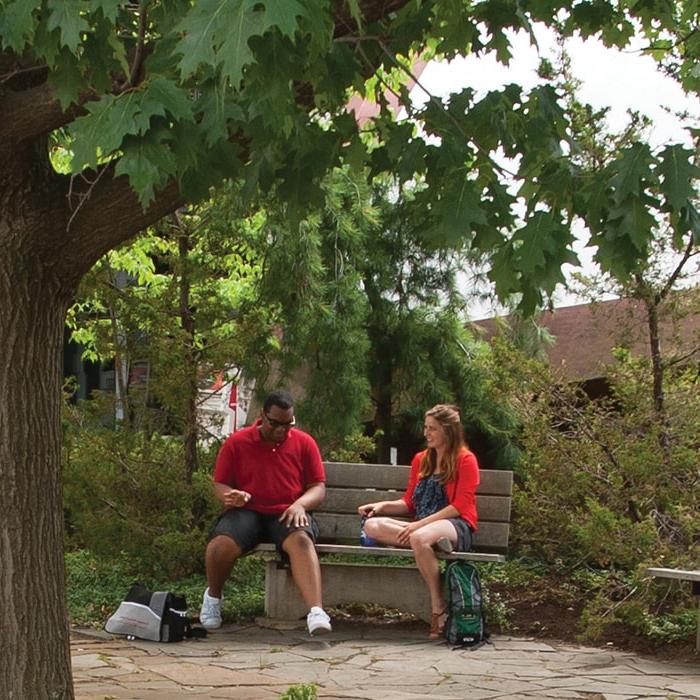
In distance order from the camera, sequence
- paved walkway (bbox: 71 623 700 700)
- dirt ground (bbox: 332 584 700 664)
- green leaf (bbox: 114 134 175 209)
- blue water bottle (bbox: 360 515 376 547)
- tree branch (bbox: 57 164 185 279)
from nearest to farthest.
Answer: green leaf (bbox: 114 134 175 209), tree branch (bbox: 57 164 185 279), paved walkway (bbox: 71 623 700 700), dirt ground (bbox: 332 584 700 664), blue water bottle (bbox: 360 515 376 547)

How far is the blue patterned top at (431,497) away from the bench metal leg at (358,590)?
392 mm

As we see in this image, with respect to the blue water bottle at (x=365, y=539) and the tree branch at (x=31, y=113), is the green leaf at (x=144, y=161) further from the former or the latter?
the blue water bottle at (x=365, y=539)

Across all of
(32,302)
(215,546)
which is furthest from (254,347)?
(32,302)

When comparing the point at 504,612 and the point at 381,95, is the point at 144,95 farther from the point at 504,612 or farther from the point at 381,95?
the point at 504,612

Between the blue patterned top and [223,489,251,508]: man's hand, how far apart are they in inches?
45.4

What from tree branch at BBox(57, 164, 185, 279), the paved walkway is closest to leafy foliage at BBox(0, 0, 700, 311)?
tree branch at BBox(57, 164, 185, 279)

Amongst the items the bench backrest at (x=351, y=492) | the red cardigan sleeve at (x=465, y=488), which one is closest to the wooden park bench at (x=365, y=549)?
the bench backrest at (x=351, y=492)

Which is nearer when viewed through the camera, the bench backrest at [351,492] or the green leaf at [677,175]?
the green leaf at [677,175]

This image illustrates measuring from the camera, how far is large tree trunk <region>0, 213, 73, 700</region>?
519 cm

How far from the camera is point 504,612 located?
927cm

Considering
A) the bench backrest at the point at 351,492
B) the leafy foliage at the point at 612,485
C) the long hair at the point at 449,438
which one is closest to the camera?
the leafy foliage at the point at 612,485

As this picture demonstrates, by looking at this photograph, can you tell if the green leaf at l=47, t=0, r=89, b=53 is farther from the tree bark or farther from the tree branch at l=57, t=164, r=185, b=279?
the tree bark

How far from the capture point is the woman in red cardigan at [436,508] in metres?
8.59

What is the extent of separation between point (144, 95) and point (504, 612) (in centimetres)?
647
